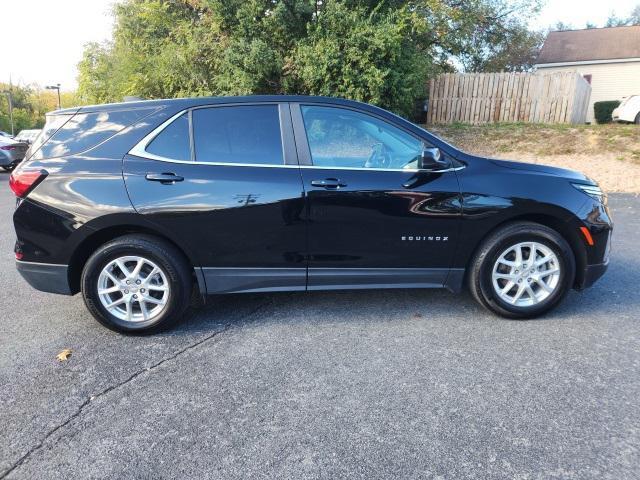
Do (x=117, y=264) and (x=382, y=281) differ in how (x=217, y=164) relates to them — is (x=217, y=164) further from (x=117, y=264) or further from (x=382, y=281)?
(x=382, y=281)

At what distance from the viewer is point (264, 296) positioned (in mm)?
4289

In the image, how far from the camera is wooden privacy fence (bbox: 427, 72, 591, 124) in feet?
49.4

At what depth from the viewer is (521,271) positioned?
360cm

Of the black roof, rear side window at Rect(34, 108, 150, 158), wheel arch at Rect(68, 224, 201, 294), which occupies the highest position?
the black roof

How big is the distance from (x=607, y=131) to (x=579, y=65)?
21473 millimetres

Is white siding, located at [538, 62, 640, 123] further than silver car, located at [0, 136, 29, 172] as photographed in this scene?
Yes

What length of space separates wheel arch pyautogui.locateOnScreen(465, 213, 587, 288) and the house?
96.4 ft

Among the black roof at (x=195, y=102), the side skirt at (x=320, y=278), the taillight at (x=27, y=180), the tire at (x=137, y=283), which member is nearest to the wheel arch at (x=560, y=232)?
the side skirt at (x=320, y=278)

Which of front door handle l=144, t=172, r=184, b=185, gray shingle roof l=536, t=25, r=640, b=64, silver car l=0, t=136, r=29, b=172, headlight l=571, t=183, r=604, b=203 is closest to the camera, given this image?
front door handle l=144, t=172, r=184, b=185

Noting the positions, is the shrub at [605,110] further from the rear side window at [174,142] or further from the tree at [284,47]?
the rear side window at [174,142]

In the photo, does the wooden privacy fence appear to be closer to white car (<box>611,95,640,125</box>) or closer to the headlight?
white car (<box>611,95,640,125</box>)

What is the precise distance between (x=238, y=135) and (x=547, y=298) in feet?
8.90

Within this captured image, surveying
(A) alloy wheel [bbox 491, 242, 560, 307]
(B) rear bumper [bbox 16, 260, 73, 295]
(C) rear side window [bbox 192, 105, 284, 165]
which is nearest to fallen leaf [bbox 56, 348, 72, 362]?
(B) rear bumper [bbox 16, 260, 73, 295]

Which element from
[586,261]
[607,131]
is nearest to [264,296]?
[586,261]
